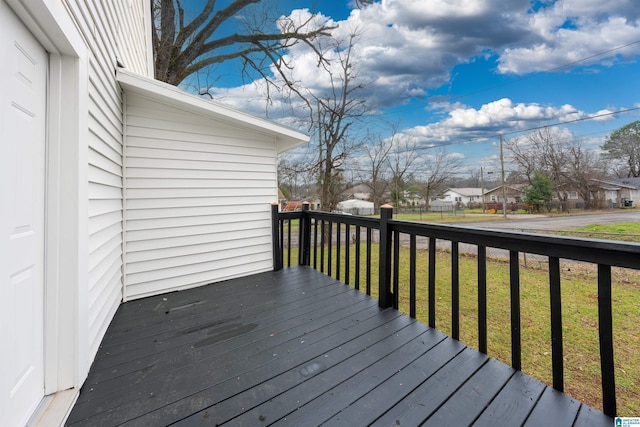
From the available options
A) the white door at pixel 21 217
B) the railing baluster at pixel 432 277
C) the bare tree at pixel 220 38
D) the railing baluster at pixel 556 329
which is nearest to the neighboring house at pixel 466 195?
the bare tree at pixel 220 38

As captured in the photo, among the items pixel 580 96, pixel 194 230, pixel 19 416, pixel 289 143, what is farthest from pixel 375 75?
pixel 19 416

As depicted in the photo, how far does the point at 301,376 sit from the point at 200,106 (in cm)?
285

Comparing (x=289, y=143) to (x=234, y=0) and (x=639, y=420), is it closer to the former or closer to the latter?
(x=639, y=420)

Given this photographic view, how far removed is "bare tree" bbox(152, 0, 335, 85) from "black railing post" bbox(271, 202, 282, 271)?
6.22m

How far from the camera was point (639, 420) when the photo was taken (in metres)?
1.24

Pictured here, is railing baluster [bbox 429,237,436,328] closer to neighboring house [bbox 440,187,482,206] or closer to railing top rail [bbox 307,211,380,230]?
railing top rail [bbox 307,211,380,230]

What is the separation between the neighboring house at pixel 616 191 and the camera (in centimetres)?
1526

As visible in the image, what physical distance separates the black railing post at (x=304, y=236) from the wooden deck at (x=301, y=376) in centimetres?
162

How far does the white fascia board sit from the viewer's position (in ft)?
8.27

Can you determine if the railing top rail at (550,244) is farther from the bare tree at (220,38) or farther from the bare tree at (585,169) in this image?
the bare tree at (585,169)

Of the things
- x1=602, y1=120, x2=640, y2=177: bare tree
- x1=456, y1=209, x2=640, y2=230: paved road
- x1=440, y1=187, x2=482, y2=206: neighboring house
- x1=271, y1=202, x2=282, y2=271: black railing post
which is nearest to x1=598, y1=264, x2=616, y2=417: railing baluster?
x1=271, y1=202, x2=282, y2=271: black railing post

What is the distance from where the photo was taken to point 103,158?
204cm

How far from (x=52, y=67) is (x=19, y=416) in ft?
5.33

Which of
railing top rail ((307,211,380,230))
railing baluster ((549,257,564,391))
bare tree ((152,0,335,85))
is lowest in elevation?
railing baluster ((549,257,564,391))
